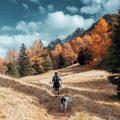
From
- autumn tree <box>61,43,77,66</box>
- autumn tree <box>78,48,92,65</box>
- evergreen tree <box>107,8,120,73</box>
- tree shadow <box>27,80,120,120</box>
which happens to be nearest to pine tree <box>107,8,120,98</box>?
evergreen tree <box>107,8,120,73</box>

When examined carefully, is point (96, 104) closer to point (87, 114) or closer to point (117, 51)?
point (87, 114)

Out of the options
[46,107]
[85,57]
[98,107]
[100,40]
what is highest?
[100,40]

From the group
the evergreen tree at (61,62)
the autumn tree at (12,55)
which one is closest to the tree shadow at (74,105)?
the evergreen tree at (61,62)

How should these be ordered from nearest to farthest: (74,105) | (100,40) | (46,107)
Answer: (46,107) < (74,105) < (100,40)

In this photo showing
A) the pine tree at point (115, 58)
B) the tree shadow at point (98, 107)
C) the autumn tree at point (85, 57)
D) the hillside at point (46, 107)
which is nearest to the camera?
the hillside at point (46, 107)

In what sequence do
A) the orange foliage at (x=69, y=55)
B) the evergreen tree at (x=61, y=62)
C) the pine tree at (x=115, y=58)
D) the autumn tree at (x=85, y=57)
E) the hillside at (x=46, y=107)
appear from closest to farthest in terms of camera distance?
the hillside at (x=46, y=107) < the pine tree at (x=115, y=58) < the autumn tree at (x=85, y=57) < the evergreen tree at (x=61, y=62) < the orange foliage at (x=69, y=55)

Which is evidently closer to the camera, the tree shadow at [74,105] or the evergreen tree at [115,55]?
the tree shadow at [74,105]

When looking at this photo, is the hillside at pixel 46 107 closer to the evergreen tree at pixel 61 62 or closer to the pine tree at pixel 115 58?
the pine tree at pixel 115 58

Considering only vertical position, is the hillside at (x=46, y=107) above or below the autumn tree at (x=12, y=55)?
below

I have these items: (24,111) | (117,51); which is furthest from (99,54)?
(24,111)

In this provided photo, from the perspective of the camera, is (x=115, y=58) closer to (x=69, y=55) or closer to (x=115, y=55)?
(x=115, y=55)

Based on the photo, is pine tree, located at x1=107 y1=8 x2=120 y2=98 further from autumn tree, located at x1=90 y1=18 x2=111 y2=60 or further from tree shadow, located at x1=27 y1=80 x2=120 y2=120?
autumn tree, located at x1=90 y1=18 x2=111 y2=60

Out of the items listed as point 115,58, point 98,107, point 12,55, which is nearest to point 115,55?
point 115,58

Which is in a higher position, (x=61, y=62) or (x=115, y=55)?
(x=61, y=62)
